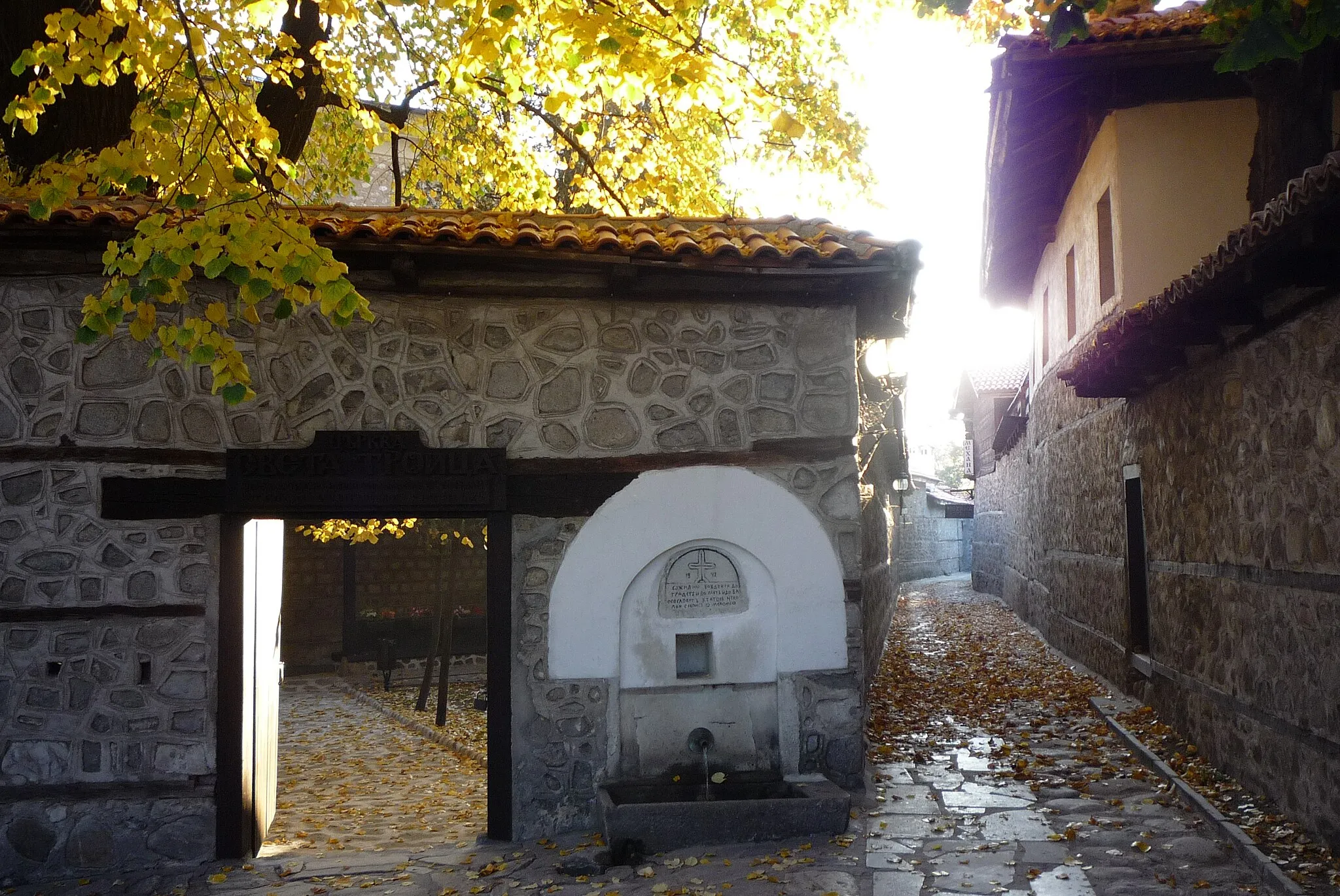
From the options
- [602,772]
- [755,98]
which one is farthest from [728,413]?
[602,772]

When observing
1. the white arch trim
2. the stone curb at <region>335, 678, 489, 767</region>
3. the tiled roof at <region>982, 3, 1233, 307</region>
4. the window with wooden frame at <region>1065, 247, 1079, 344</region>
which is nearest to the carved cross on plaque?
the white arch trim

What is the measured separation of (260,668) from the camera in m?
6.02

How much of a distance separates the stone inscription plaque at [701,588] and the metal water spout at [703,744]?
62 centimetres

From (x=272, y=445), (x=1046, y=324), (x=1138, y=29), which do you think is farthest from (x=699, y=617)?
(x=1046, y=324)

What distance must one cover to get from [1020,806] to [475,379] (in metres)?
3.80

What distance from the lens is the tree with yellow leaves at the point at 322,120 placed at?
13.9 ft

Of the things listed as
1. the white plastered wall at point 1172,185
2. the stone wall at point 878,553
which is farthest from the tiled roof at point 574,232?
the white plastered wall at point 1172,185

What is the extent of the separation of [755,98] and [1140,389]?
177 inches

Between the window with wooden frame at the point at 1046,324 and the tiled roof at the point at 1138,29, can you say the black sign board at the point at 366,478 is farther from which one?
the window with wooden frame at the point at 1046,324

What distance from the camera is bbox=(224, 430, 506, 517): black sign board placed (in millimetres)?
5441

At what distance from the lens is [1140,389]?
7938mm

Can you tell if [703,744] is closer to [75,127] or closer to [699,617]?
[699,617]

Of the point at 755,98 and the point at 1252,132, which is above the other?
the point at 1252,132

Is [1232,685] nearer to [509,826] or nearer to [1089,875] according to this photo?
[1089,875]
